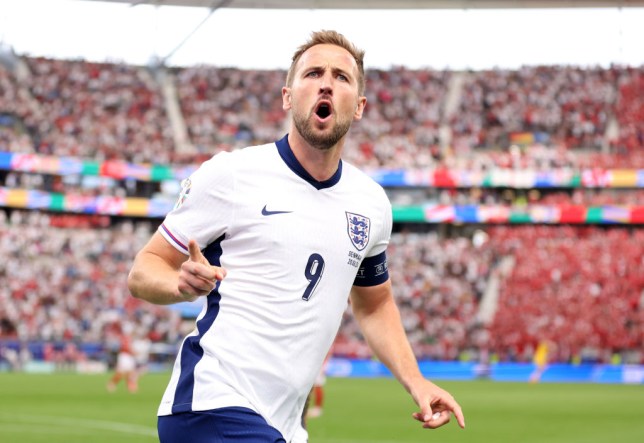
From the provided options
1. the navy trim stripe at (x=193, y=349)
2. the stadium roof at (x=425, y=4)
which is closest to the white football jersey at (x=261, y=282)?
the navy trim stripe at (x=193, y=349)

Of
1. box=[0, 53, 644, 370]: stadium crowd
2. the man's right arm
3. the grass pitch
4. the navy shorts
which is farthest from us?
box=[0, 53, 644, 370]: stadium crowd

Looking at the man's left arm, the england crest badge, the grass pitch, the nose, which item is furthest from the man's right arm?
the grass pitch

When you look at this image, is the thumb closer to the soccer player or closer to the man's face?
the soccer player

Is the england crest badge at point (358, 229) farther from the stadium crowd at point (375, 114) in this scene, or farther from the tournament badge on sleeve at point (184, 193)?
the stadium crowd at point (375, 114)

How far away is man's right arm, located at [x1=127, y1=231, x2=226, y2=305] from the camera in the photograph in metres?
3.37

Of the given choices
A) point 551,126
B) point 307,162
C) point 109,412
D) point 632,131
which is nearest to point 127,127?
point 551,126

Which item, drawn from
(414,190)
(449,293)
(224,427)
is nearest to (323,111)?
(224,427)

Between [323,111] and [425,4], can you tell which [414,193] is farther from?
[323,111]

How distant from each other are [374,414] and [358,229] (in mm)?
17674

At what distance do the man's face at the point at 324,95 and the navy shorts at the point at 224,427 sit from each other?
3.93 ft

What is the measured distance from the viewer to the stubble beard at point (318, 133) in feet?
13.8

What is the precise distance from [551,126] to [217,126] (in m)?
19.1

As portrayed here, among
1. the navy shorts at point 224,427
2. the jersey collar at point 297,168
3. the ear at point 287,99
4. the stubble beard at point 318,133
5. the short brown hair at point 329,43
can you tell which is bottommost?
the navy shorts at point 224,427

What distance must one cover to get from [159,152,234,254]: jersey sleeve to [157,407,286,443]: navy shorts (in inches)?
26.8
